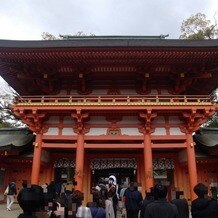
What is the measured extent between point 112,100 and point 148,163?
3.56 metres

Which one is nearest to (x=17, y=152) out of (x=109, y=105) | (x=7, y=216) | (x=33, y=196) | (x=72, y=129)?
(x=72, y=129)

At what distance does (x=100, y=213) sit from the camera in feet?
19.4

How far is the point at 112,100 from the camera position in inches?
586

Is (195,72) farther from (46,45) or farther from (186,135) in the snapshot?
(46,45)

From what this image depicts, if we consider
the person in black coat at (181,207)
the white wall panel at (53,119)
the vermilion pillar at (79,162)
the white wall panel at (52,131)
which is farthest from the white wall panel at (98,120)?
the person in black coat at (181,207)

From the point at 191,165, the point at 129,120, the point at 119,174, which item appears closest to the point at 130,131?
the point at 129,120

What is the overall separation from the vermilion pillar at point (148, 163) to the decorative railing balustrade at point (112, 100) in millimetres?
1824

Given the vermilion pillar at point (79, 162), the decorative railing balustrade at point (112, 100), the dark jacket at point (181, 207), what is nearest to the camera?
the dark jacket at point (181, 207)

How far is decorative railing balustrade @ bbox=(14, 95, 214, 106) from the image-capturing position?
47.2 ft

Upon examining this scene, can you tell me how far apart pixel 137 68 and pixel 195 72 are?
298 cm

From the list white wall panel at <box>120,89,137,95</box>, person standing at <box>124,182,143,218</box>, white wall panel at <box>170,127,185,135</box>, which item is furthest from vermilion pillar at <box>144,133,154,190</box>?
person standing at <box>124,182,143,218</box>

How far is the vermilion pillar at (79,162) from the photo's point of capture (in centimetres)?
1413

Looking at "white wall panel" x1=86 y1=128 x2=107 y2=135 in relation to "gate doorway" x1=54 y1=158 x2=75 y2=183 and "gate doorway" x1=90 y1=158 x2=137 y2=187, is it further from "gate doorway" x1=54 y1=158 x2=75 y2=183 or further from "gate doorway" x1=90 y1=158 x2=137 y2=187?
"gate doorway" x1=54 y1=158 x2=75 y2=183

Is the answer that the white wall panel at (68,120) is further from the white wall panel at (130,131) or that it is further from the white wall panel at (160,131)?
the white wall panel at (160,131)
